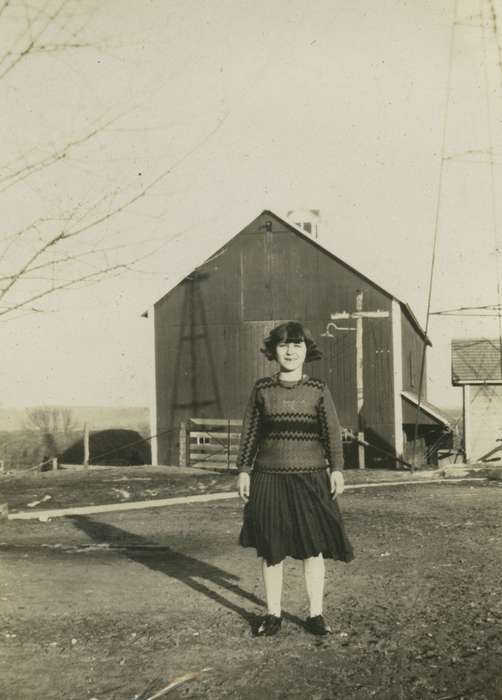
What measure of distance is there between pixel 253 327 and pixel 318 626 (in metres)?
18.6

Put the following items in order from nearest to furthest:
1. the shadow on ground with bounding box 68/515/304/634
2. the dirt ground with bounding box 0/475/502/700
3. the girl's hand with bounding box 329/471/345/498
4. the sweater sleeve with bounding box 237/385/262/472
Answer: the dirt ground with bounding box 0/475/502/700, the girl's hand with bounding box 329/471/345/498, the sweater sleeve with bounding box 237/385/262/472, the shadow on ground with bounding box 68/515/304/634

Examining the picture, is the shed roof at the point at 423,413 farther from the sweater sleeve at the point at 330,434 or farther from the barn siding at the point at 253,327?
the sweater sleeve at the point at 330,434

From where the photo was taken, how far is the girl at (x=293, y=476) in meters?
4.73

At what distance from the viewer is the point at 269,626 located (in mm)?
4570

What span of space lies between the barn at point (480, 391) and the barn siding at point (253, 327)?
2019mm

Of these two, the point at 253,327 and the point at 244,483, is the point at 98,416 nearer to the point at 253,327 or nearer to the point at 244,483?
the point at 253,327

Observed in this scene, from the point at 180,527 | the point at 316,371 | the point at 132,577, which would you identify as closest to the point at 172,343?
the point at 316,371

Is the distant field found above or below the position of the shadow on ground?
below

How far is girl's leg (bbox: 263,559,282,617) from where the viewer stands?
183 inches

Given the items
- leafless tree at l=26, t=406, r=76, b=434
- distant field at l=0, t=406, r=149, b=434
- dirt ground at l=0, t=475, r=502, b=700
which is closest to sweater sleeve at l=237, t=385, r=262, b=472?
dirt ground at l=0, t=475, r=502, b=700

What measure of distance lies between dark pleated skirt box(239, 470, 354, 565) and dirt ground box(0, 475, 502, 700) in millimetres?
484

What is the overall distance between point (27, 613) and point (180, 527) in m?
4.04

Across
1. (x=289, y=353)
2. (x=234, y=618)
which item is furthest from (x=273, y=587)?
(x=289, y=353)

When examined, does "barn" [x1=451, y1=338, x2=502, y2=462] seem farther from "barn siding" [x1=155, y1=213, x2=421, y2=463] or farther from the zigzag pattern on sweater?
the zigzag pattern on sweater
